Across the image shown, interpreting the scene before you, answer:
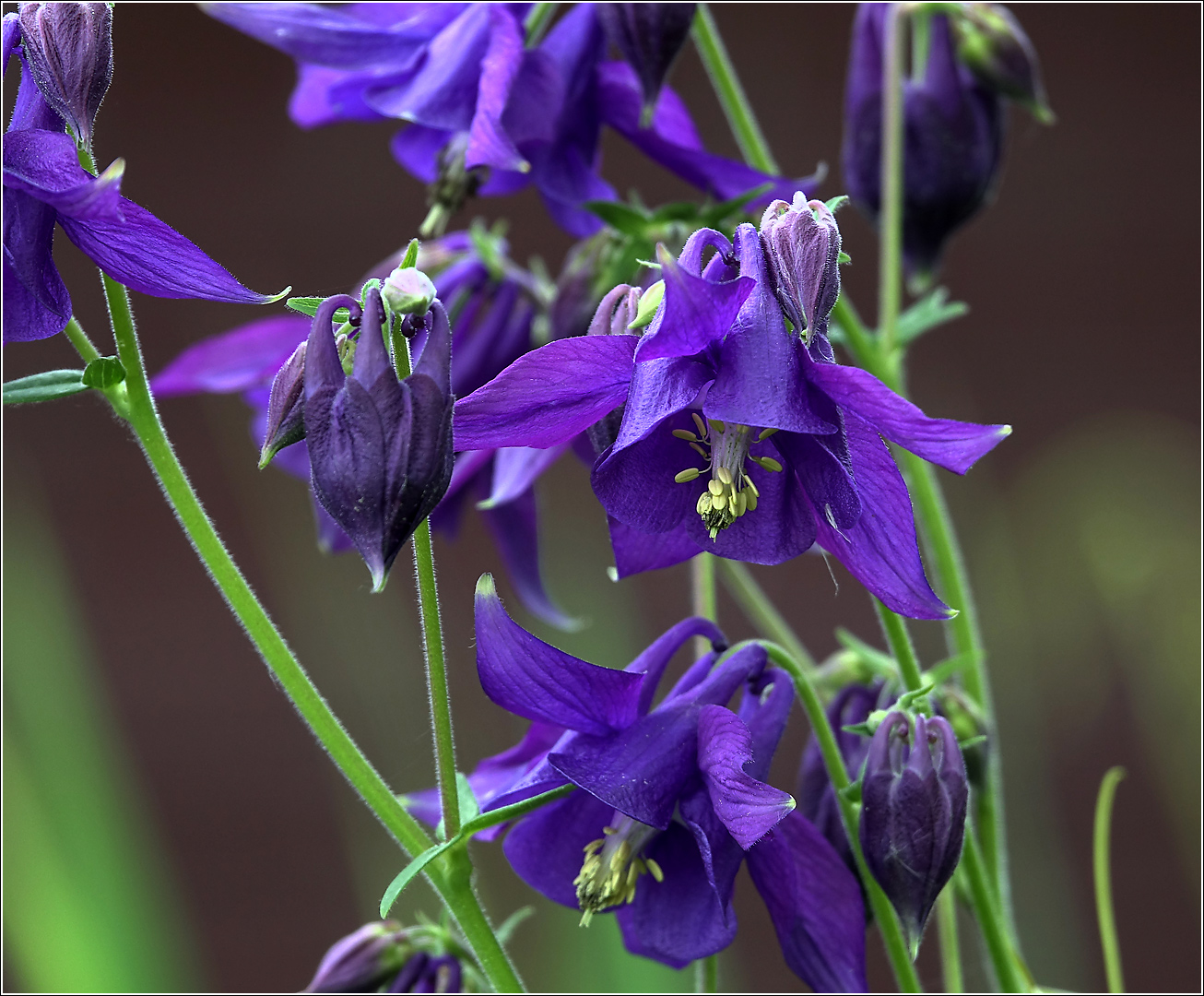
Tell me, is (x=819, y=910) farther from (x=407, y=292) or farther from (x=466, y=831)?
(x=407, y=292)

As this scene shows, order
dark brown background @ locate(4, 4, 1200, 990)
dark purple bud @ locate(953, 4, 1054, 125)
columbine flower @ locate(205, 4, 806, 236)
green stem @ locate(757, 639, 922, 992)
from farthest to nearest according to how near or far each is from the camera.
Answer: dark brown background @ locate(4, 4, 1200, 990) < dark purple bud @ locate(953, 4, 1054, 125) < columbine flower @ locate(205, 4, 806, 236) < green stem @ locate(757, 639, 922, 992)

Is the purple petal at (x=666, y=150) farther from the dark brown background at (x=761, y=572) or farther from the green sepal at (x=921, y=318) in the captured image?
the dark brown background at (x=761, y=572)

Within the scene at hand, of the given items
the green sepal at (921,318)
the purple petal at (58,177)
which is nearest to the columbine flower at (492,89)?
the green sepal at (921,318)

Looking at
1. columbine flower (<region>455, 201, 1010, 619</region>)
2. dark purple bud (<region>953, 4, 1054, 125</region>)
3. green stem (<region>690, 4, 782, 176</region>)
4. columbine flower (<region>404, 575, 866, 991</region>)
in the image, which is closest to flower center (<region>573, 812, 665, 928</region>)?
columbine flower (<region>404, 575, 866, 991</region>)

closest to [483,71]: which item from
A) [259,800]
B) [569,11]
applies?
[569,11]

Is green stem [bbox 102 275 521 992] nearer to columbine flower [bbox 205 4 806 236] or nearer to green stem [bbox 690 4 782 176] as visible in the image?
columbine flower [bbox 205 4 806 236]
